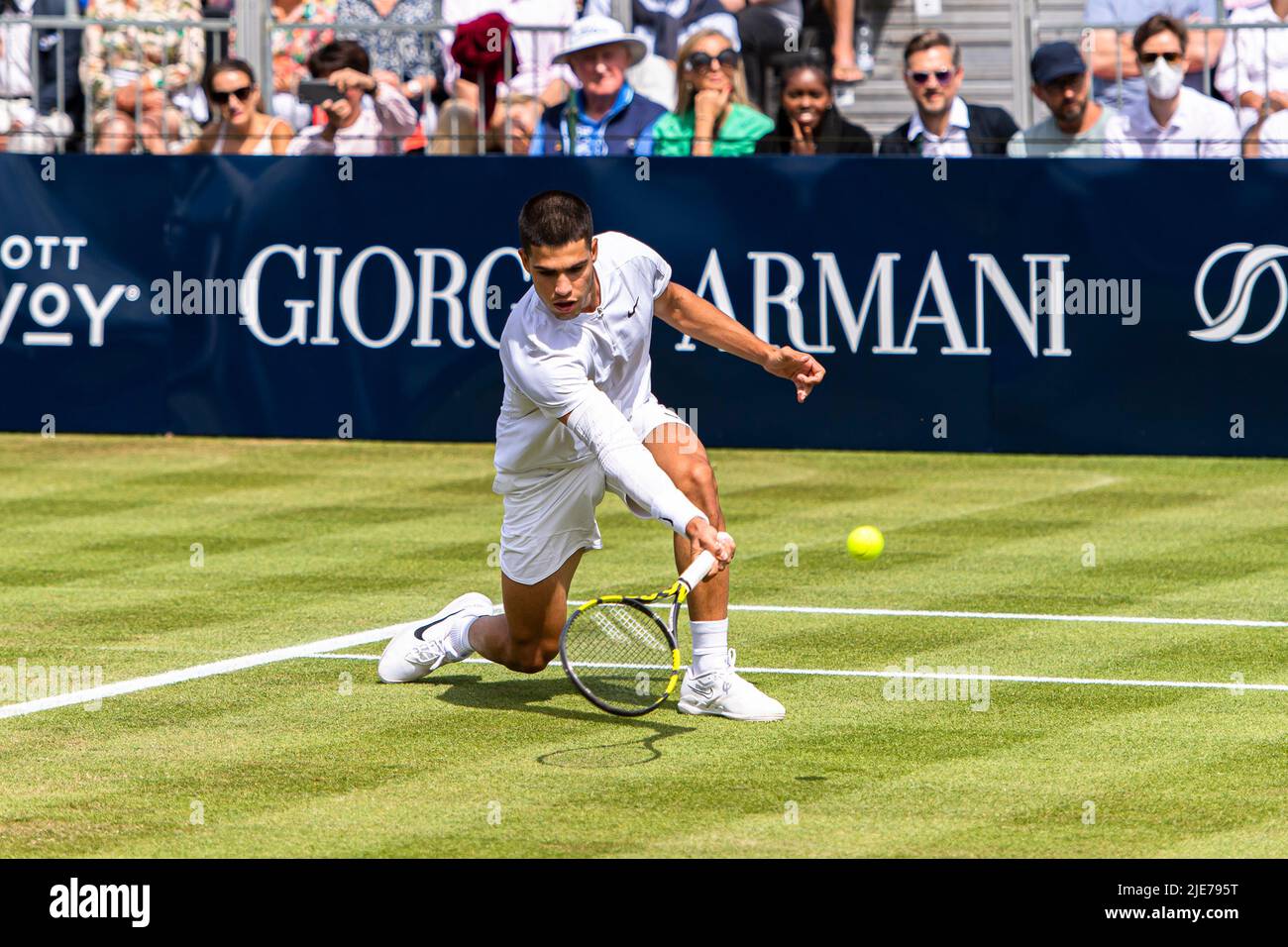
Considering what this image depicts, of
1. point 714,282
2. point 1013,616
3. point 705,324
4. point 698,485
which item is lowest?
point 1013,616

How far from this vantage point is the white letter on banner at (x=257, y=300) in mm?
16203

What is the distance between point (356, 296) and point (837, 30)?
13.4ft

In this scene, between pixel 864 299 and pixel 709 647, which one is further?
pixel 864 299

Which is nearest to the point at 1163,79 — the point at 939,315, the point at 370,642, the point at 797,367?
the point at 939,315

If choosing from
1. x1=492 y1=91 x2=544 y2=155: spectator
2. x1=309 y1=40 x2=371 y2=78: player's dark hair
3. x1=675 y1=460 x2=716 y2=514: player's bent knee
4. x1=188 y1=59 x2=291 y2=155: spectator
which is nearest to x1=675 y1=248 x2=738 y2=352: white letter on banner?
x1=492 y1=91 x2=544 y2=155: spectator

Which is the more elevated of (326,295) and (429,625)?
(326,295)

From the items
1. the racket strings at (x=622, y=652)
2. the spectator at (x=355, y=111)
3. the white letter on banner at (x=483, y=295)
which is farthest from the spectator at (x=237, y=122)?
the racket strings at (x=622, y=652)

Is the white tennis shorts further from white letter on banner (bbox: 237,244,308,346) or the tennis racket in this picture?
white letter on banner (bbox: 237,244,308,346)

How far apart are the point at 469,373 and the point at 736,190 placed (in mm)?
2297

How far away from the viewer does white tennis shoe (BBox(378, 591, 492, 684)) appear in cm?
890

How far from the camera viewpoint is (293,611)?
10.5 meters

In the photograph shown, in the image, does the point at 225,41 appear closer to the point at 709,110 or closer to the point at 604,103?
the point at 604,103

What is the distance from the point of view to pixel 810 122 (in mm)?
15555

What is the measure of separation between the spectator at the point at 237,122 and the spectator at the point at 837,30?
3979 mm
